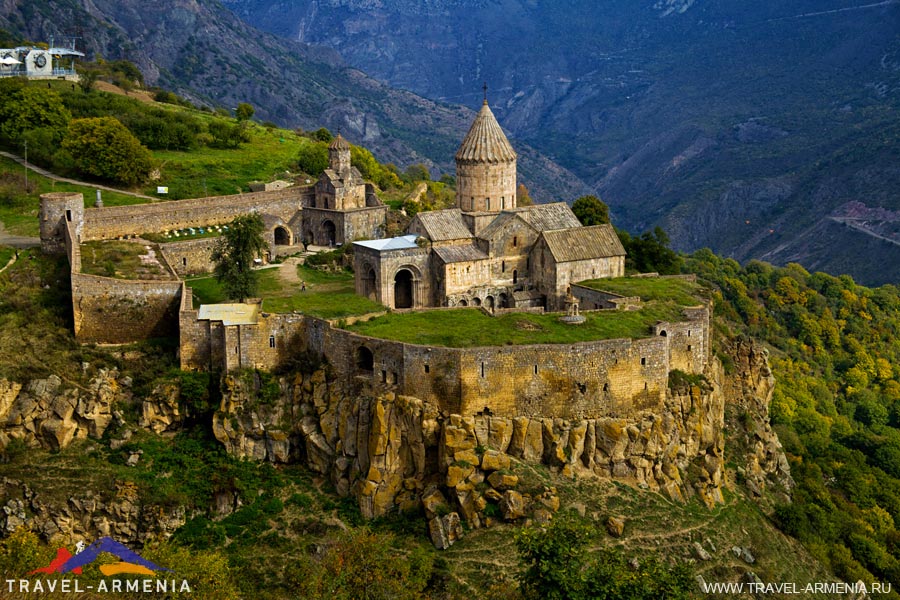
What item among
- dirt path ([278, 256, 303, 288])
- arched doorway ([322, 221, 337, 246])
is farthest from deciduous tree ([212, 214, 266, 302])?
arched doorway ([322, 221, 337, 246])

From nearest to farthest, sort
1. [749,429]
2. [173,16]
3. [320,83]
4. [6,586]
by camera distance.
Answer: [6,586]
[749,429]
[173,16]
[320,83]

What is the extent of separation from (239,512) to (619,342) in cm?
1368

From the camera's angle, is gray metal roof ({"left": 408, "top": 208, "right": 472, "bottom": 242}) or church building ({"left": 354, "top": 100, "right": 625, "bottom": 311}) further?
gray metal roof ({"left": 408, "top": 208, "right": 472, "bottom": 242})

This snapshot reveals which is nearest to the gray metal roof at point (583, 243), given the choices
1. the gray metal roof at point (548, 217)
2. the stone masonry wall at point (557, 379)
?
the gray metal roof at point (548, 217)

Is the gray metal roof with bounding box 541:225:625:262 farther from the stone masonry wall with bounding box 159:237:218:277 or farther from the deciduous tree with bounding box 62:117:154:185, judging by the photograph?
the deciduous tree with bounding box 62:117:154:185

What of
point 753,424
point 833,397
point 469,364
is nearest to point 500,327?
point 469,364

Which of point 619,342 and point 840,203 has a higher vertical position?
point 840,203

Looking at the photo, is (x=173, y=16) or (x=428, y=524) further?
(x=173, y=16)

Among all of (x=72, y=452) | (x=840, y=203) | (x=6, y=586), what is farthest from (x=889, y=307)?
(x=6, y=586)

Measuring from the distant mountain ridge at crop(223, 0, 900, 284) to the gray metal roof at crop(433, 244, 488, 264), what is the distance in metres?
61.4

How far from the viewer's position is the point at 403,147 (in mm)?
139750

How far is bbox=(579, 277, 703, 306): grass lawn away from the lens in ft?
146

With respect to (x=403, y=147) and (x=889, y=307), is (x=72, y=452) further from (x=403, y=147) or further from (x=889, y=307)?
(x=403, y=147)

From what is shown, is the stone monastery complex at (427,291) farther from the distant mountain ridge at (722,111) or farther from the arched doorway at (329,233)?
the distant mountain ridge at (722,111)
